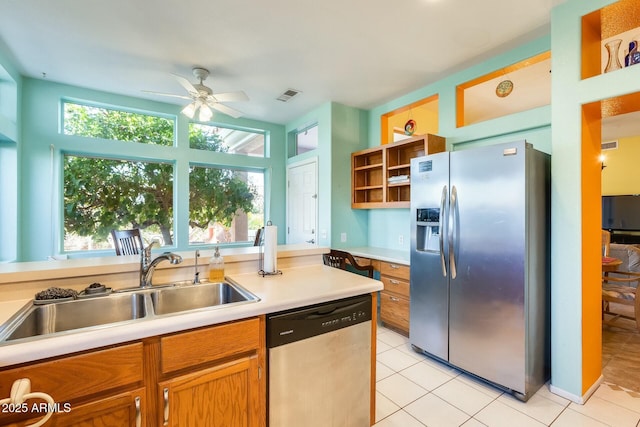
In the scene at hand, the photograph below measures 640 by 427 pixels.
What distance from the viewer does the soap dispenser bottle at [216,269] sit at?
5.62ft

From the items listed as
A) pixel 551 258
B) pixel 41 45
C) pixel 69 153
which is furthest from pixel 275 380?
pixel 69 153

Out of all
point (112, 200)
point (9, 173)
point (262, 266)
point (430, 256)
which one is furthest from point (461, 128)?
point (9, 173)

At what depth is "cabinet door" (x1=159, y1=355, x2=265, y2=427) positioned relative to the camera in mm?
A: 1116

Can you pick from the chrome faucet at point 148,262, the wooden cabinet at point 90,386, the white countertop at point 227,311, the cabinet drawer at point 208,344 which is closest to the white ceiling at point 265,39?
the chrome faucet at point 148,262

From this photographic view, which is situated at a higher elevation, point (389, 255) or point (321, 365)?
point (389, 255)

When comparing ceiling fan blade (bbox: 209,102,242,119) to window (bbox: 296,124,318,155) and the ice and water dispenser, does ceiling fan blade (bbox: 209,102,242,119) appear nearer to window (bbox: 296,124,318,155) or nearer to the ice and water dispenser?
window (bbox: 296,124,318,155)

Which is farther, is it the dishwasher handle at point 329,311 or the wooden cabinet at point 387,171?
the wooden cabinet at point 387,171

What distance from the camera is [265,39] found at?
2.54 m

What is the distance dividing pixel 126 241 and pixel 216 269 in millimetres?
2425

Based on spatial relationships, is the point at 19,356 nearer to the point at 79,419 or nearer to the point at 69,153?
the point at 79,419

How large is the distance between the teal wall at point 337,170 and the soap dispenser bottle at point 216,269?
2.32 metres

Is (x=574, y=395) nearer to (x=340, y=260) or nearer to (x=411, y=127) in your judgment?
(x=340, y=260)

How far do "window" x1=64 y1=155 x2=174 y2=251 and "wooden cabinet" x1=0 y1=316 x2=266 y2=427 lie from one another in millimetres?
3208

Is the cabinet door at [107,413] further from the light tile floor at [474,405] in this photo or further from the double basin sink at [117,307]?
the light tile floor at [474,405]
